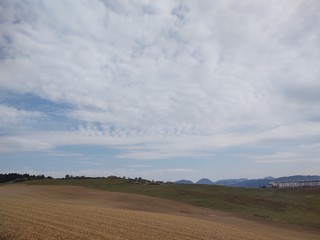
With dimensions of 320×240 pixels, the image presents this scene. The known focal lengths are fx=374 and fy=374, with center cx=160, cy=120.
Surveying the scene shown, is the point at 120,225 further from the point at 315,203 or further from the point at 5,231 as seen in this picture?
the point at 315,203

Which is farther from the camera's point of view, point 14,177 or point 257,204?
point 14,177

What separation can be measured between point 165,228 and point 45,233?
786 centimetres

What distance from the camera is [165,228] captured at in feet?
72.1

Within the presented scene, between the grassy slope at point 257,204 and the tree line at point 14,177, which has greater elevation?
the tree line at point 14,177

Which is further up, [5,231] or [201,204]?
[201,204]

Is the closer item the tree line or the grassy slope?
the grassy slope

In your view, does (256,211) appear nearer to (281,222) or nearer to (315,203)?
(281,222)

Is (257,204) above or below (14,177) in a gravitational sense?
below

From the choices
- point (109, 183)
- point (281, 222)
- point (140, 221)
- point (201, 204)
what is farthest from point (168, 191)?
point (140, 221)

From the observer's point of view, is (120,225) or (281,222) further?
(281,222)

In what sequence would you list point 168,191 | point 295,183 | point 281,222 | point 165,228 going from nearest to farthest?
point 165,228 < point 281,222 < point 168,191 < point 295,183

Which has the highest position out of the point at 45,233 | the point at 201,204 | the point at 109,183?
the point at 109,183

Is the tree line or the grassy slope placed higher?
the tree line

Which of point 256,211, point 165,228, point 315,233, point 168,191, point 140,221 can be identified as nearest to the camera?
point 165,228
